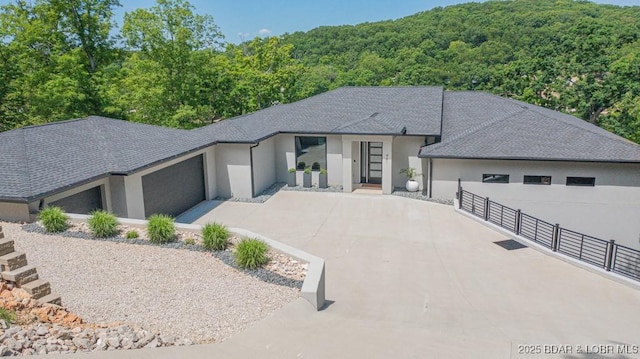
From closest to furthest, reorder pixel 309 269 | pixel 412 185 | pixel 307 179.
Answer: pixel 309 269 < pixel 412 185 < pixel 307 179

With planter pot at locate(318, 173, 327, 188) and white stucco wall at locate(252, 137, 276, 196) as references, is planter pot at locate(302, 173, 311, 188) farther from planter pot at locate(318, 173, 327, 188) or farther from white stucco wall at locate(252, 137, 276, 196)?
white stucco wall at locate(252, 137, 276, 196)

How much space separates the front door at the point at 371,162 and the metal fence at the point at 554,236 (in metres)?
3.94

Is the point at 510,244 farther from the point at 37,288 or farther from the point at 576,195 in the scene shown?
the point at 37,288

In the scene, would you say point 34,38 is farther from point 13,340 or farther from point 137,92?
point 13,340

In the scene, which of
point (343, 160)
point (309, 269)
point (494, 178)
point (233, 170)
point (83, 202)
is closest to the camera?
point (309, 269)

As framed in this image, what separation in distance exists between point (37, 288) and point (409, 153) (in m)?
14.4

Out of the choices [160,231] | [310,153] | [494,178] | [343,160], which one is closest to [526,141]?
[494,178]

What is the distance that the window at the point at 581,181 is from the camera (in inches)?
619

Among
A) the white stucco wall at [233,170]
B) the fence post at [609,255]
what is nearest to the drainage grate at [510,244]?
the fence post at [609,255]

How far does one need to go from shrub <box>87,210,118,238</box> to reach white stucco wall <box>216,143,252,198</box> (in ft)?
24.2

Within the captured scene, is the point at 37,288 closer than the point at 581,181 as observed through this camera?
Yes

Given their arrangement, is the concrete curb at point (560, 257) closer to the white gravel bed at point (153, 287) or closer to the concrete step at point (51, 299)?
the white gravel bed at point (153, 287)

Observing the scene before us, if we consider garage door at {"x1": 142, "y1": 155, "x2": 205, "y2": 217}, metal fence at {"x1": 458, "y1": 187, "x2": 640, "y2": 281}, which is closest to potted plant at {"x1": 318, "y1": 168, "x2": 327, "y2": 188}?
garage door at {"x1": 142, "y1": 155, "x2": 205, "y2": 217}

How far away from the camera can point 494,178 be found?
16562 millimetres
